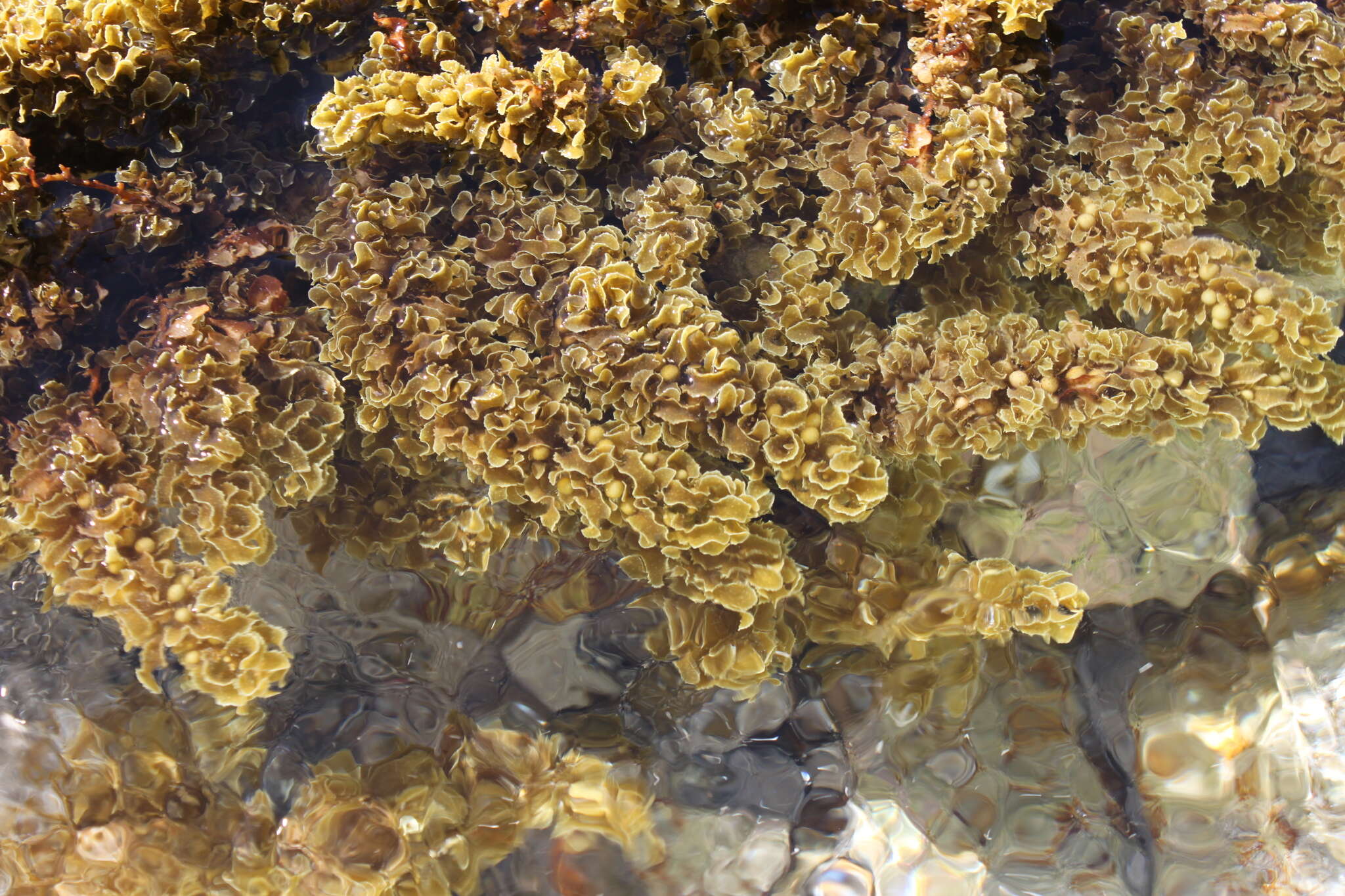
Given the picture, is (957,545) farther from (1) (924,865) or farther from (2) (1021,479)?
(1) (924,865)

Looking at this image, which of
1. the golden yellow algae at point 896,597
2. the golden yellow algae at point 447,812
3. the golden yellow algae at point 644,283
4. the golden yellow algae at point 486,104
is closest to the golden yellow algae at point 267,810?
the golden yellow algae at point 447,812

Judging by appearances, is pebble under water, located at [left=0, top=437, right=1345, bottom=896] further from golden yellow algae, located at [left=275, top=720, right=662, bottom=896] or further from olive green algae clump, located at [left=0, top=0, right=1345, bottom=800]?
olive green algae clump, located at [left=0, top=0, right=1345, bottom=800]

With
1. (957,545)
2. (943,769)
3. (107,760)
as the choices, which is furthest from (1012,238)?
(107,760)

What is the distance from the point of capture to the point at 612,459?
3176mm

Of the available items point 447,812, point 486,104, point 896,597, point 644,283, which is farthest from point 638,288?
point 447,812

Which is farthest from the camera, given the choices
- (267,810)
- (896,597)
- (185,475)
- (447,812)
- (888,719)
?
(888,719)

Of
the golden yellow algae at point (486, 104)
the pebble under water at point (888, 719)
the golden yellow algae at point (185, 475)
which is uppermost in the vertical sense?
the golden yellow algae at point (486, 104)

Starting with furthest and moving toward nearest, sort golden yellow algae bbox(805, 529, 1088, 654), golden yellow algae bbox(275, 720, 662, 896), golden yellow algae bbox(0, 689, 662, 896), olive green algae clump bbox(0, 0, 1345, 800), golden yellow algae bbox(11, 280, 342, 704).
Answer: golden yellow algae bbox(805, 529, 1088, 654) < golden yellow algae bbox(275, 720, 662, 896) < golden yellow algae bbox(0, 689, 662, 896) < olive green algae clump bbox(0, 0, 1345, 800) < golden yellow algae bbox(11, 280, 342, 704)

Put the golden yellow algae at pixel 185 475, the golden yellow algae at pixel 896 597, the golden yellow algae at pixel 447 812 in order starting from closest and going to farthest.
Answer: the golden yellow algae at pixel 185 475
the golden yellow algae at pixel 447 812
the golden yellow algae at pixel 896 597

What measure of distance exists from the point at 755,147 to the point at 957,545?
6.51 feet

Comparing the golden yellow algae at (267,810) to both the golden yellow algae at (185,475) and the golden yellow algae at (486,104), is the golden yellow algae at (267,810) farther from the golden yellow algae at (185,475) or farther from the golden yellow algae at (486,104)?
the golden yellow algae at (486,104)

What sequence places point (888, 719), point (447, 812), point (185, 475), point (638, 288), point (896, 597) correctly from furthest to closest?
point (888, 719) → point (896, 597) → point (447, 812) → point (638, 288) → point (185, 475)

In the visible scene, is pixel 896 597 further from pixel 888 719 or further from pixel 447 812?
pixel 447 812

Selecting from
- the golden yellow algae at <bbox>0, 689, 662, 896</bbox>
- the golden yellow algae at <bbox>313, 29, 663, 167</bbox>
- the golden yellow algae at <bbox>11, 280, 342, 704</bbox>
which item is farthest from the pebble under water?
the golden yellow algae at <bbox>313, 29, 663, 167</bbox>
